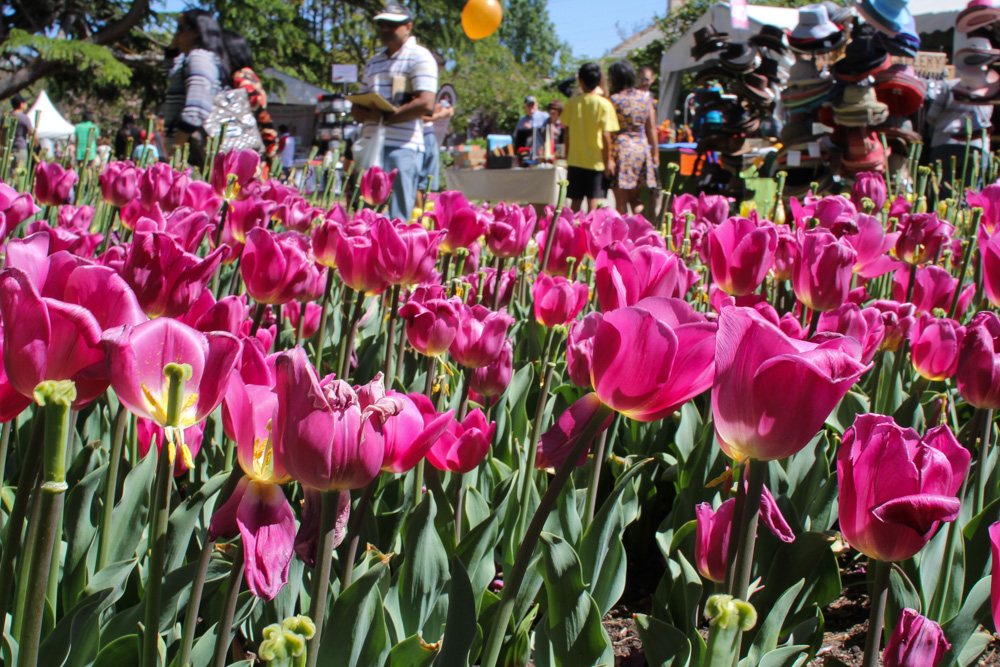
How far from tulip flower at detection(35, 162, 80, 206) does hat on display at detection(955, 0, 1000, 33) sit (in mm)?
6514

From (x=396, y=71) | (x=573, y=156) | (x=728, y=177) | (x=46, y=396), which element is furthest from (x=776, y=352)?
(x=728, y=177)

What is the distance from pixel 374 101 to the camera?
427 cm

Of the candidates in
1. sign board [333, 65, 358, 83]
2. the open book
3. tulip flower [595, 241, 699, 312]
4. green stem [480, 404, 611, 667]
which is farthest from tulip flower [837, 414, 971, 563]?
sign board [333, 65, 358, 83]

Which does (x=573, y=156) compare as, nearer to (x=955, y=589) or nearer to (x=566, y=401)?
(x=566, y=401)

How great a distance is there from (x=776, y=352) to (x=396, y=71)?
4294 millimetres

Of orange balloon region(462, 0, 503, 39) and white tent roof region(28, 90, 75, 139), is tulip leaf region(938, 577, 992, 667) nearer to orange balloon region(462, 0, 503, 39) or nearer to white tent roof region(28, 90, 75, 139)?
orange balloon region(462, 0, 503, 39)

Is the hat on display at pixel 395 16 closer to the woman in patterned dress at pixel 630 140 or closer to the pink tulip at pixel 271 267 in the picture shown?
the woman in patterned dress at pixel 630 140

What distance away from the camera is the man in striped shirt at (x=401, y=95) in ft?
14.8

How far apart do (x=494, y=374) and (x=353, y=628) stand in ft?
2.18

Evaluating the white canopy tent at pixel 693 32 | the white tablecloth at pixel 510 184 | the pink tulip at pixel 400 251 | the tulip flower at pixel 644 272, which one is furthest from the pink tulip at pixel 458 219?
the white canopy tent at pixel 693 32

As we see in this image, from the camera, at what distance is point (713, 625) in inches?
23.5

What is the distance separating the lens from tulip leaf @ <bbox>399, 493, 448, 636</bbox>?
1.09 m

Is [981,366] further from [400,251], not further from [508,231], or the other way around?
[508,231]

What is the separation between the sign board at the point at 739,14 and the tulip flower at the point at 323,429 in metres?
9.84
